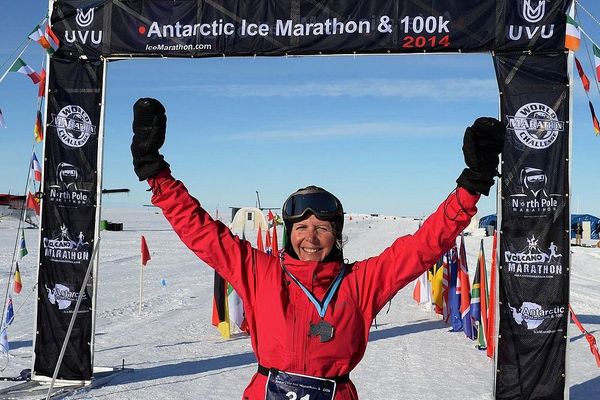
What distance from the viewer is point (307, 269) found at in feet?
8.38

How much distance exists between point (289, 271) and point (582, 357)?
8.40m

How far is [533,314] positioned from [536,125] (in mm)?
2030

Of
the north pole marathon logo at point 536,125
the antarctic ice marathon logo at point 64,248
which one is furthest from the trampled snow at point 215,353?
the north pole marathon logo at point 536,125

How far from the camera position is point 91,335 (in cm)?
746

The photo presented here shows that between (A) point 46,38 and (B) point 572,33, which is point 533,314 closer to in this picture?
(B) point 572,33

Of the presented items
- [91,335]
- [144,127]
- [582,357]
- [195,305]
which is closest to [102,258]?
[195,305]

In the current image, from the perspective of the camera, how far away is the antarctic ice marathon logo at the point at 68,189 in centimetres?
741

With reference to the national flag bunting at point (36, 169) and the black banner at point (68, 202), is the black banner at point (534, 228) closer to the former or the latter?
the black banner at point (68, 202)

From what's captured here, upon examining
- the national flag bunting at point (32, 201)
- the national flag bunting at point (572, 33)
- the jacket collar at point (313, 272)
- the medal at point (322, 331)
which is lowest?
the medal at point (322, 331)

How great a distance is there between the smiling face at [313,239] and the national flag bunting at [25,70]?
19.6ft

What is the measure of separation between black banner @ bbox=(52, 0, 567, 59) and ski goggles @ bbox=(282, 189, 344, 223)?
4.60 metres

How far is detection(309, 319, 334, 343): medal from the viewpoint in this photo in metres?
2.47

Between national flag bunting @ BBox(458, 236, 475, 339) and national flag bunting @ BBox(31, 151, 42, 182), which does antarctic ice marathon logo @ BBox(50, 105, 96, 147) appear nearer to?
national flag bunting @ BBox(31, 151, 42, 182)

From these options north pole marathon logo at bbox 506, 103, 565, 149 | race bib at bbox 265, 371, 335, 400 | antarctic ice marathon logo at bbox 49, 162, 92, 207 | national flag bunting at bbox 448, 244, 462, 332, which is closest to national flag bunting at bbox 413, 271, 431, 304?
national flag bunting at bbox 448, 244, 462, 332
